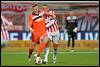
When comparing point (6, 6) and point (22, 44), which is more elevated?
point (6, 6)

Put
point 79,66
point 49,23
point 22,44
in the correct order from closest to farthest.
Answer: point 79,66 → point 49,23 → point 22,44

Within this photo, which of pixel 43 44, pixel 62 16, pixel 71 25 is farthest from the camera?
pixel 62 16

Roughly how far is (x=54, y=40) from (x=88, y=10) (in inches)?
391

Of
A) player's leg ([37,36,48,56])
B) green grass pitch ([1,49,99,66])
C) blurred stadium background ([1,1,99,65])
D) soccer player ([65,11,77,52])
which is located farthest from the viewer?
blurred stadium background ([1,1,99,65])

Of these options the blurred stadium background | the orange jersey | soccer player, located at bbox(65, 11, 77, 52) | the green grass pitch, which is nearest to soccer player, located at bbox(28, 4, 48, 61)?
the orange jersey

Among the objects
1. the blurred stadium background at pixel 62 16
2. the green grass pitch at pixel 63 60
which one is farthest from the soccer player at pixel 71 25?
the green grass pitch at pixel 63 60

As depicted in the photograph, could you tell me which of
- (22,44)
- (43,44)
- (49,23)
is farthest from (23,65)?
(22,44)

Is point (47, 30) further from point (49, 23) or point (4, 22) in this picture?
point (4, 22)

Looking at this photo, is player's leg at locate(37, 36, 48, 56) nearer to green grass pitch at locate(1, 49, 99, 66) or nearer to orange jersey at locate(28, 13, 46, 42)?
orange jersey at locate(28, 13, 46, 42)

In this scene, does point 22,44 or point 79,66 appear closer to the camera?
point 79,66

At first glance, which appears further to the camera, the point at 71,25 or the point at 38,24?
the point at 71,25

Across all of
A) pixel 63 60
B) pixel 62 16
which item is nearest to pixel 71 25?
pixel 62 16

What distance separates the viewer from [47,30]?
1745cm

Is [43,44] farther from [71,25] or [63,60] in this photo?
[71,25]
